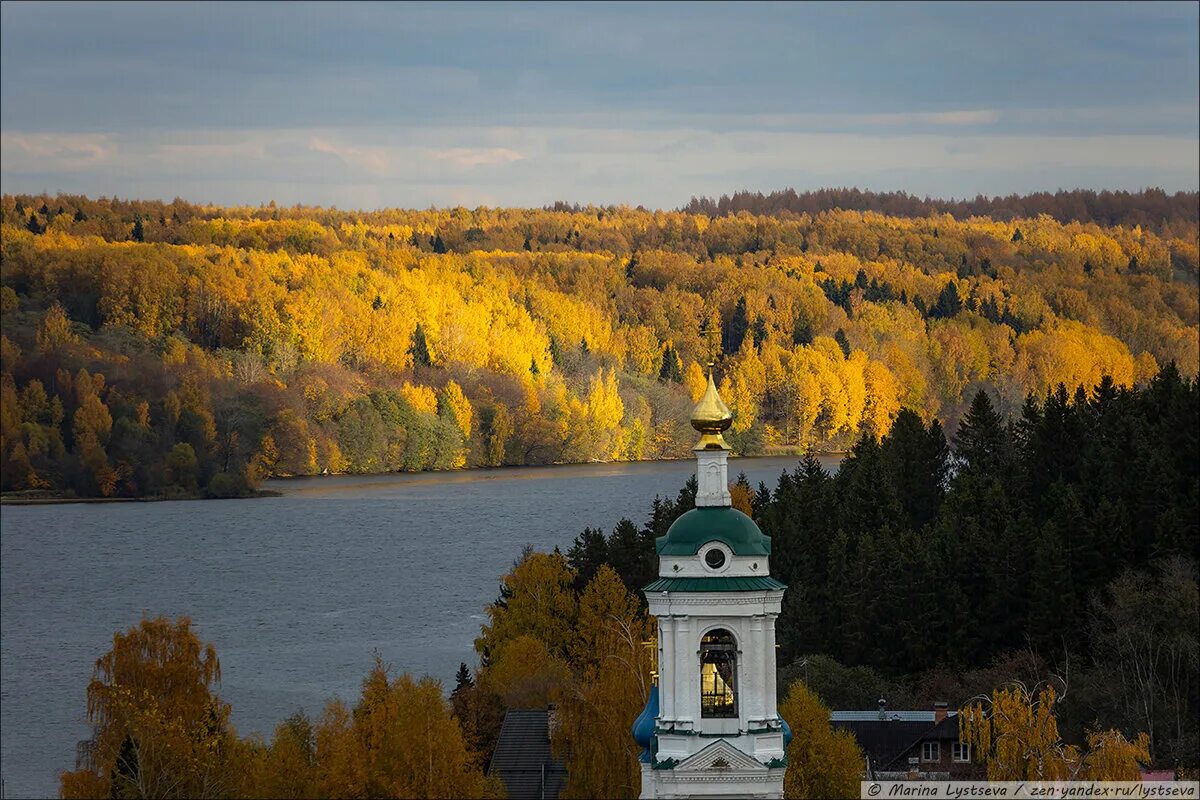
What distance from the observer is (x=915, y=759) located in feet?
142

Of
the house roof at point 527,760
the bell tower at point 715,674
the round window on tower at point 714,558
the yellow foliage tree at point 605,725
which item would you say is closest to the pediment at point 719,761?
the bell tower at point 715,674

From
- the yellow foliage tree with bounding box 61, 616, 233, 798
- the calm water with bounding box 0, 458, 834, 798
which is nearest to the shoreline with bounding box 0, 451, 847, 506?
the calm water with bounding box 0, 458, 834, 798

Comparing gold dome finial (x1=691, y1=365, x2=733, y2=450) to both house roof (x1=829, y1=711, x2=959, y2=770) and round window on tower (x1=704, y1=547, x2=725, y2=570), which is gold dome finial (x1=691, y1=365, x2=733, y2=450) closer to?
round window on tower (x1=704, y1=547, x2=725, y2=570)

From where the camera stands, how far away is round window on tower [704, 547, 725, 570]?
26438 millimetres

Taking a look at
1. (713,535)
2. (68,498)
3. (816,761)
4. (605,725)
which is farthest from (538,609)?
(68,498)

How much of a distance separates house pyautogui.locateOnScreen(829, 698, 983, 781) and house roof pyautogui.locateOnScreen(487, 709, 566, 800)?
5013 mm

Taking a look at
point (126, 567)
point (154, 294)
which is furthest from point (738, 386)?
point (126, 567)

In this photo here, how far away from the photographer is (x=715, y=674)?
2653 centimetres

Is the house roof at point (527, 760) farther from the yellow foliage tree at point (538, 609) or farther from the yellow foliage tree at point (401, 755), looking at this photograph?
the yellow foliage tree at point (538, 609)

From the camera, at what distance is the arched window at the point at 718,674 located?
26.4 meters

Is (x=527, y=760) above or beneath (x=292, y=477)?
beneath

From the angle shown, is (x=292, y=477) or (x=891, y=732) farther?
(x=292, y=477)

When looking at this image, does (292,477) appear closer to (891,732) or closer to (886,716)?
(886,716)

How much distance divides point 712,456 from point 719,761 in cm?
355
